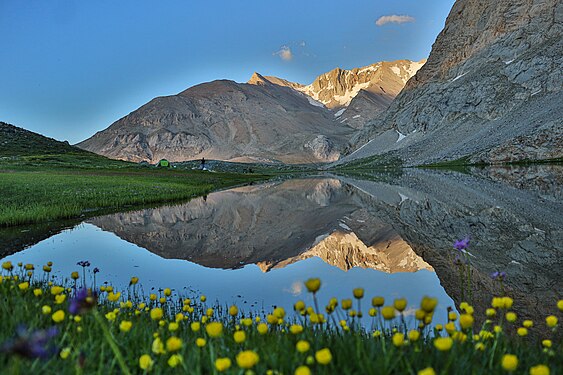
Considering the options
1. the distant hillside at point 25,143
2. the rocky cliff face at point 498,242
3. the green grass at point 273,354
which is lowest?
the rocky cliff face at point 498,242

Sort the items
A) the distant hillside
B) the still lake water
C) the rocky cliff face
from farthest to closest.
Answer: the distant hillside, the still lake water, the rocky cliff face

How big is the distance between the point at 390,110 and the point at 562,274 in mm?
184000

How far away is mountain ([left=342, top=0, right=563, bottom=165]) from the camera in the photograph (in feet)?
301

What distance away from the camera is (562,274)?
940 cm

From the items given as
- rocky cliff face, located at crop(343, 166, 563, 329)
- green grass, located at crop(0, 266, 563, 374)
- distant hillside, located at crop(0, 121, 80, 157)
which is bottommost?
rocky cliff face, located at crop(343, 166, 563, 329)

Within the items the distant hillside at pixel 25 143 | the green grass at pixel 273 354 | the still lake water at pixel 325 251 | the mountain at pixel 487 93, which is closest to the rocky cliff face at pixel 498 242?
the still lake water at pixel 325 251

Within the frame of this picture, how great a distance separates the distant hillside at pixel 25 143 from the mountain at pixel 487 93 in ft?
388

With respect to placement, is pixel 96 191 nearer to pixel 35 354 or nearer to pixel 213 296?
pixel 213 296

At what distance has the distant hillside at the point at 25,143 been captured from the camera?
12024 centimetres

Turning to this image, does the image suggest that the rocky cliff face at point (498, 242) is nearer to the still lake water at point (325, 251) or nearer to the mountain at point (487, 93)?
the still lake water at point (325, 251)

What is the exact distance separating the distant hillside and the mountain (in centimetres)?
11840

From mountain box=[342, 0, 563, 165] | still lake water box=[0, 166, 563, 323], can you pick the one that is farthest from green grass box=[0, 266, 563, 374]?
mountain box=[342, 0, 563, 165]

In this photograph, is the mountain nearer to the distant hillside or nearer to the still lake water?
the still lake water

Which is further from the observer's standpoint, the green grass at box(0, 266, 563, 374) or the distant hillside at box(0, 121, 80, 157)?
the distant hillside at box(0, 121, 80, 157)
